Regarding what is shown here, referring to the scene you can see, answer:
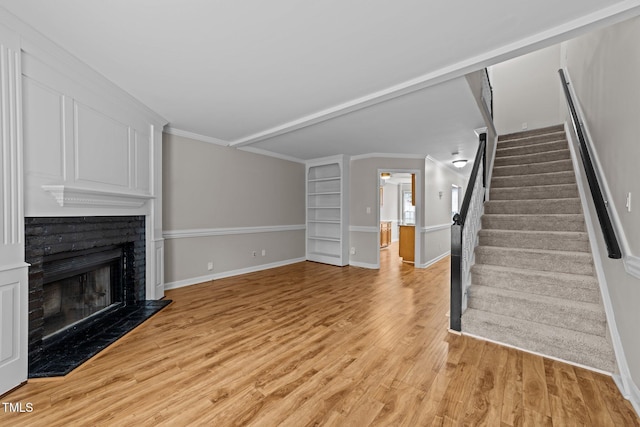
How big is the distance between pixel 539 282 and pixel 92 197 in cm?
437

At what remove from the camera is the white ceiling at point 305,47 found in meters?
1.73

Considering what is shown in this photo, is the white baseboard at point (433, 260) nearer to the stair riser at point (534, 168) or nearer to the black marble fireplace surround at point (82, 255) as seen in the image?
the stair riser at point (534, 168)

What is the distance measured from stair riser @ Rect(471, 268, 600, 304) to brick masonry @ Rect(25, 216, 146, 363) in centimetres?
397

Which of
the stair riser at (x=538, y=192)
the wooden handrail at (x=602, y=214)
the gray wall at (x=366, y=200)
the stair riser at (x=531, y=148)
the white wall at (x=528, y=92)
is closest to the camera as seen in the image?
the wooden handrail at (x=602, y=214)

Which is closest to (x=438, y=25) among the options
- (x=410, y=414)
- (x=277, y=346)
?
(x=410, y=414)

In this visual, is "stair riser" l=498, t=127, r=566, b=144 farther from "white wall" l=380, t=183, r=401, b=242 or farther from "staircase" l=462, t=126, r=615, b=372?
"white wall" l=380, t=183, r=401, b=242

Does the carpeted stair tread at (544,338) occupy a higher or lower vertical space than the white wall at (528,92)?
lower

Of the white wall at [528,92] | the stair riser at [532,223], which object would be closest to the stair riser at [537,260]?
the stair riser at [532,223]

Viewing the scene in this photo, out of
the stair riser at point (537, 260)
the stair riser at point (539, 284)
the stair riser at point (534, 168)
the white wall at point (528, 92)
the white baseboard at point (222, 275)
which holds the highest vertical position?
the white wall at point (528, 92)

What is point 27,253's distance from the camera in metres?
2.00

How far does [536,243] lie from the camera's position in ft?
9.97

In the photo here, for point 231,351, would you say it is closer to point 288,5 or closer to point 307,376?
point 307,376

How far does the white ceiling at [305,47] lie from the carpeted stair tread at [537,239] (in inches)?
60.7

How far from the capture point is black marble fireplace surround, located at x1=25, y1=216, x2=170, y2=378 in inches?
80.7
